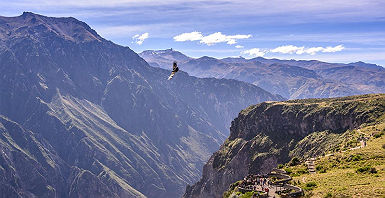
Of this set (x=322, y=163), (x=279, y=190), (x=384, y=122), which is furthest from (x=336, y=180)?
(x=384, y=122)

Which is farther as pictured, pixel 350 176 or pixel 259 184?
pixel 259 184

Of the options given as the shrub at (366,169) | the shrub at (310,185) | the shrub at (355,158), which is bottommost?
the shrub at (310,185)

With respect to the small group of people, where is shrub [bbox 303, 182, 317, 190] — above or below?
above

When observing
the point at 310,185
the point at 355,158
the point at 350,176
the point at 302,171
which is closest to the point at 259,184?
the point at 302,171

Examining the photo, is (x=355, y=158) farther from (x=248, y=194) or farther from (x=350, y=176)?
(x=248, y=194)

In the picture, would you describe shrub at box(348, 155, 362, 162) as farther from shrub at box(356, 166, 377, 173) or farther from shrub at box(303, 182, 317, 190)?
shrub at box(303, 182, 317, 190)

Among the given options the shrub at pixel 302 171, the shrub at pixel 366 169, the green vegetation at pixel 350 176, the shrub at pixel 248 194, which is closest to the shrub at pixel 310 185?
the green vegetation at pixel 350 176

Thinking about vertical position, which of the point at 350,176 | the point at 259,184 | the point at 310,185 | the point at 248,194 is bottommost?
the point at 259,184

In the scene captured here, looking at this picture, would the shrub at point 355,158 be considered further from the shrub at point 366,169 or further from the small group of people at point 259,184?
the small group of people at point 259,184

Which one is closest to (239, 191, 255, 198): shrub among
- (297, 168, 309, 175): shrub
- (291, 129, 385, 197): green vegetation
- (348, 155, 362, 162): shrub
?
(291, 129, 385, 197): green vegetation

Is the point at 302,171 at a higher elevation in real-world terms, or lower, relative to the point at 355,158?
lower

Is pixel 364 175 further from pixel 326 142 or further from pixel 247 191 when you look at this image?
pixel 326 142
